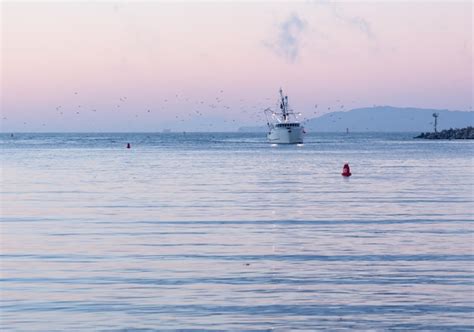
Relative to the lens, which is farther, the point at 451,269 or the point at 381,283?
the point at 451,269

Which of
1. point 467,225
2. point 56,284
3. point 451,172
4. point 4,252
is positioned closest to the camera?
point 56,284

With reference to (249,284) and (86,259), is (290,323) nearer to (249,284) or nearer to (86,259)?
(249,284)

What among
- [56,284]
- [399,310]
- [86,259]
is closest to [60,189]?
[86,259]

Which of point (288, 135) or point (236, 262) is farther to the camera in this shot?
point (288, 135)

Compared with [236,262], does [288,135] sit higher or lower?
lower

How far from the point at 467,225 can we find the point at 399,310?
14.1m

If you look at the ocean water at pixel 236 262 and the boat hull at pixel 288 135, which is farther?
the boat hull at pixel 288 135

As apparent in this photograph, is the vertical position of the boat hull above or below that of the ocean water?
below

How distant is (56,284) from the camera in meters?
18.1

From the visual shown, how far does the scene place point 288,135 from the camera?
166 m

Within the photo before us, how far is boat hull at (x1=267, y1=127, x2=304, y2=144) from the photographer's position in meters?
166

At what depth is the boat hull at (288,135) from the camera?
166 m

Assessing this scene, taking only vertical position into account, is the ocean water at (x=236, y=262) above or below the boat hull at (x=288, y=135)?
above

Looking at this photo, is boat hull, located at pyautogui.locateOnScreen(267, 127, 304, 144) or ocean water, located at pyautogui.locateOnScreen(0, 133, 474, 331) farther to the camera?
boat hull, located at pyautogui.locateOnScreen(267, 127, 304, 144)
